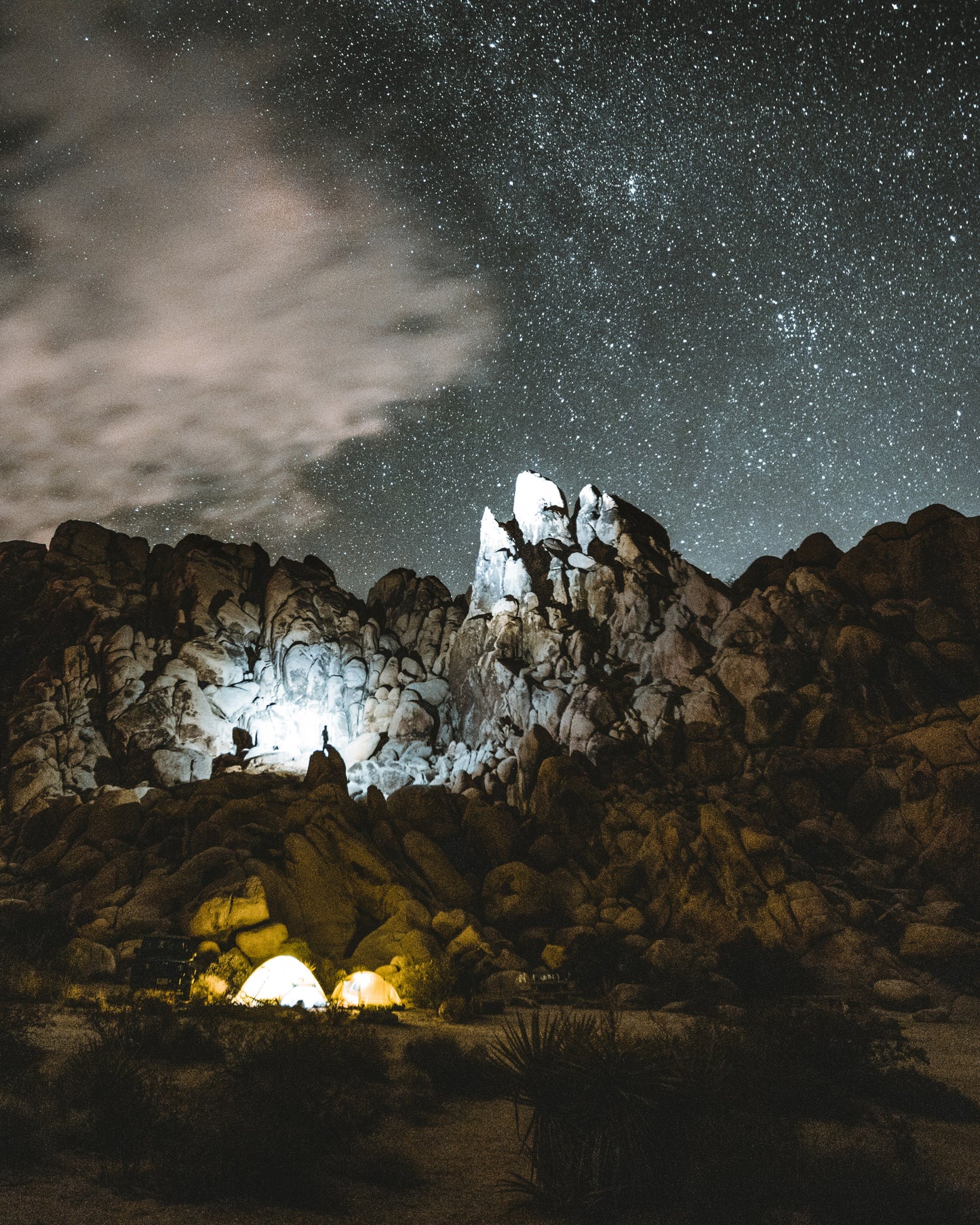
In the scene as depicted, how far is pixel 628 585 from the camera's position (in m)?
46.8

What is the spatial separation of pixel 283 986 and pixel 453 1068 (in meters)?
9.00

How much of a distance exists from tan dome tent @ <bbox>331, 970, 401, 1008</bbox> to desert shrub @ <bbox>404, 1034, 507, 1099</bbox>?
6.90m

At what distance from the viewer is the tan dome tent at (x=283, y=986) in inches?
766

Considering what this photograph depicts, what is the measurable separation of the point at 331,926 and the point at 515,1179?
1936 cm

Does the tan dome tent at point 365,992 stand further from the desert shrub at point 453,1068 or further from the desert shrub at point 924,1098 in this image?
the desert shrub at point 924,1098

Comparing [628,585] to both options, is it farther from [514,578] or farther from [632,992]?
[632,992]

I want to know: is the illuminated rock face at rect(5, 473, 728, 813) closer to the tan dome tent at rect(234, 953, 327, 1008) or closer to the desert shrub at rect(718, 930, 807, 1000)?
the desert shrub at rect(718, 930, 807, 1000)

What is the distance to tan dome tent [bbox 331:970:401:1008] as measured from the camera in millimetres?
19902

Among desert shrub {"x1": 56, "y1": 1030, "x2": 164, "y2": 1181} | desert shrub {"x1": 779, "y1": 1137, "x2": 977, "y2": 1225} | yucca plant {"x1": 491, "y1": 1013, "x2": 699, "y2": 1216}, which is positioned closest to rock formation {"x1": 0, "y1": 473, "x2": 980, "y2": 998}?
desert shrub {"x1": 56, "y1": 1030, "x2": 164, "y2": 1181}

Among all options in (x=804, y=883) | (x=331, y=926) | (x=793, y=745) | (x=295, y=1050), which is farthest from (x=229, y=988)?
(x=793, y=745)

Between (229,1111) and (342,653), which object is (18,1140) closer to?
(229,1111)

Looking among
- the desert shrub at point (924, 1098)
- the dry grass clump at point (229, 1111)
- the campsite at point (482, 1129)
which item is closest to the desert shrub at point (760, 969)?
the campsite at point (482, 1129)

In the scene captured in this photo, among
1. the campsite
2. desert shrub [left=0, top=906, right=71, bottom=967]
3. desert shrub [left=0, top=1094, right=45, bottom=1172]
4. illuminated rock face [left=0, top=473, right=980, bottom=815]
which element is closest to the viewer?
the campsite

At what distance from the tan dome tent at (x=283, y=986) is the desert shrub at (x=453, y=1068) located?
7142mm
